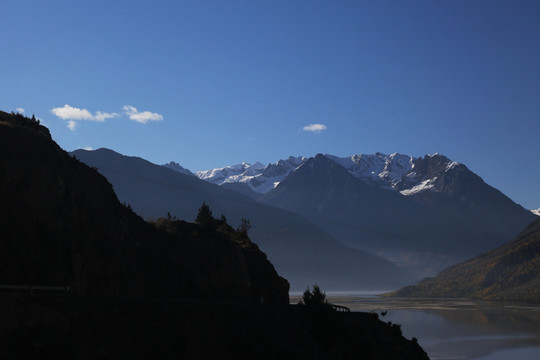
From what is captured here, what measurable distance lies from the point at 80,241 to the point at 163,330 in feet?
56.7

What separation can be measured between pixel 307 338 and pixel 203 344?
Answer: 35.2 feet

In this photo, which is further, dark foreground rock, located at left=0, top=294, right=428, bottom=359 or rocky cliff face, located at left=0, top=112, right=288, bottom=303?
rocky cliff face, located at left=0, top=112, right=288, bottom=303

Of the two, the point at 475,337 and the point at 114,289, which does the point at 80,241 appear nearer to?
the point at 114,289

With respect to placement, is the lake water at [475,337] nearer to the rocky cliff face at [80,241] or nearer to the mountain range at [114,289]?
the rocky cliff face at [80,241]

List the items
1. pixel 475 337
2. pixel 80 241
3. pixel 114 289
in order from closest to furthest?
pixel 80 241, pixel 114 289, pixel 475 337

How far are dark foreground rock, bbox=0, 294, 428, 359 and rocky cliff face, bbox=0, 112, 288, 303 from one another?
11451mm

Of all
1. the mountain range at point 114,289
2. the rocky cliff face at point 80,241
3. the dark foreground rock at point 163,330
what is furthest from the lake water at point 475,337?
the dark foreground rock at point 163,330

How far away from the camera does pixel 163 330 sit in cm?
4116

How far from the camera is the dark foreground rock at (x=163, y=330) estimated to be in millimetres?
35381

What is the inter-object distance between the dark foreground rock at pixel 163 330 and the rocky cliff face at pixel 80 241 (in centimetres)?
1145

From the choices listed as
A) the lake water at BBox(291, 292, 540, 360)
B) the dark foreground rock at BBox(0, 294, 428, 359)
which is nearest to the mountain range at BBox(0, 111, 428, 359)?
the dark foreground rock at BBox(0, 294, 428, 359)

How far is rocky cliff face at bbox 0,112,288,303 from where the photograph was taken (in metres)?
50.2

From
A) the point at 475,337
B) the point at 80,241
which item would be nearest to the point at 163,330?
the point at 80,241

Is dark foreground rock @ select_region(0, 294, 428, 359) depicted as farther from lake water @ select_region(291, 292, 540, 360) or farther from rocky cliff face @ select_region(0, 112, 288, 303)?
lake water @ select_region(291, 292, 540, 360)
